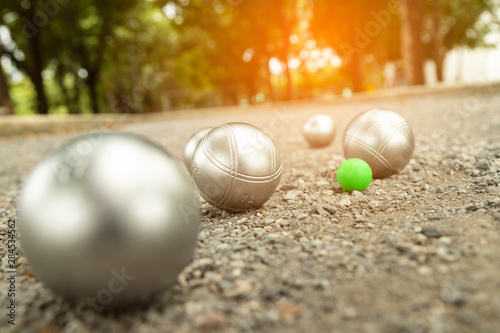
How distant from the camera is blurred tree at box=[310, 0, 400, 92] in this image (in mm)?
26281

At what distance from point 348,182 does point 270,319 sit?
2.62 meters

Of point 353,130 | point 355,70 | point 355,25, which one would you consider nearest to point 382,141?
point 353,130

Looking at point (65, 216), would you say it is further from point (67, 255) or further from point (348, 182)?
point (348, 182)

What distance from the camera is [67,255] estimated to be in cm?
226

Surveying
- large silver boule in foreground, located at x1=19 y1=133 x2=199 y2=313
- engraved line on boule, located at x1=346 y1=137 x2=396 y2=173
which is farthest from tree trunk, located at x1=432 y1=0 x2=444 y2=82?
large silver boule in foreground, located at x1=19 y1=133 x2=199 y2=313

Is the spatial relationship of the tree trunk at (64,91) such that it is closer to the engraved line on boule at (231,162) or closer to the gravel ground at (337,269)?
the gravel ground at (337,269)

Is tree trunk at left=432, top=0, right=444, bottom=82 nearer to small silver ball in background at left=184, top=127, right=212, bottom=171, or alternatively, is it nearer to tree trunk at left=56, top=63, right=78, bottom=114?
small silver ball in background at left=184, top=127, right=212, bottom=171

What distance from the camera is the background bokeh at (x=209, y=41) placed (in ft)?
78.3

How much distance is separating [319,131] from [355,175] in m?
3.45

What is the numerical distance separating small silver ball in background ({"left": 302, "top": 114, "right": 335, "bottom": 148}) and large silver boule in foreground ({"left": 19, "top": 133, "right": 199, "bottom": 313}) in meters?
5.74

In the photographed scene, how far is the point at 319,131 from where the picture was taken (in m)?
7.90

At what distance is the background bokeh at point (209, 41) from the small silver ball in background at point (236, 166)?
1690 cm

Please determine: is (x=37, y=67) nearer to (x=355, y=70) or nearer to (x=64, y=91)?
(x=64, y=91)

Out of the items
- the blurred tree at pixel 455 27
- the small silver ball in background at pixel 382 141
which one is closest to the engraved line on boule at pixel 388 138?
the small silver ball in background at pixel 382 141
